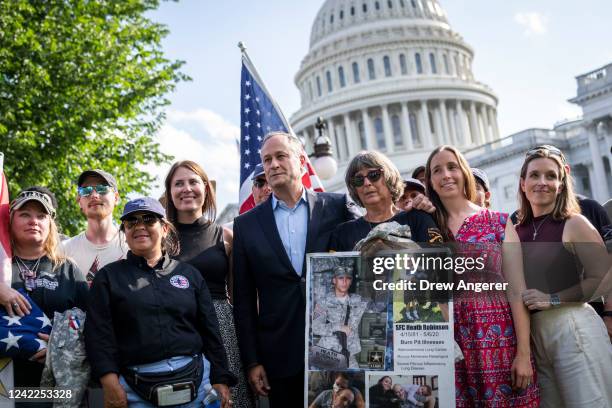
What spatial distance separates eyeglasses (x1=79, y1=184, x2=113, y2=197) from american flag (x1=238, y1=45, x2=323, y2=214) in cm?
325

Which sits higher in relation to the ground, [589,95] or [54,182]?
[589,95]

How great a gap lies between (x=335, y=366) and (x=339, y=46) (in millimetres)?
79408

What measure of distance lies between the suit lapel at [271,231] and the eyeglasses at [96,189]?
139cm

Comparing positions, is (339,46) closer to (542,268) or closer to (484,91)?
(484,91)

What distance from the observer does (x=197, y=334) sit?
4.54 metres

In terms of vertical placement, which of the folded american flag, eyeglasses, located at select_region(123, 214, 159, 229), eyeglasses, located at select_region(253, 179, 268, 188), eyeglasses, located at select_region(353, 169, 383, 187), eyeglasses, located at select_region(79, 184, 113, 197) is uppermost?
eyeglasses, located at select_region(253, 179, 268, 188)

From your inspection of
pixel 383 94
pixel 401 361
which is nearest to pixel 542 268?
pixel 401 361

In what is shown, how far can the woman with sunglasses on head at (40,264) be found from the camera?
4707 mm

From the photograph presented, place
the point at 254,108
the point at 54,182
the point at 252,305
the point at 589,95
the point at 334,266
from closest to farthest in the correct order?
1. the point at 334,266
2. the point at 252,305
3. the point at 254,108
4. the point at 54,182
5. the point at 589,95

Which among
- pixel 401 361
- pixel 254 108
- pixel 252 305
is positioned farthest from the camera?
pixel 254 108

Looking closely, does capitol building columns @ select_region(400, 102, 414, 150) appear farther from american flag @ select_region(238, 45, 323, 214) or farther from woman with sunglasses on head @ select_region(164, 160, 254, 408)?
woman with sunglasses on head @ select_region(164, 160, 254, 408)

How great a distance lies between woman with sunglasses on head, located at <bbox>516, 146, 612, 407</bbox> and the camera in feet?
14.0

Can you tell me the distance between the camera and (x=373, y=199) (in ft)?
15.2

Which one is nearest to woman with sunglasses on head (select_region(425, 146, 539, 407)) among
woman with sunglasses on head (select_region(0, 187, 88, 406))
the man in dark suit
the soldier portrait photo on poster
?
the soldier portrait photo on poster
